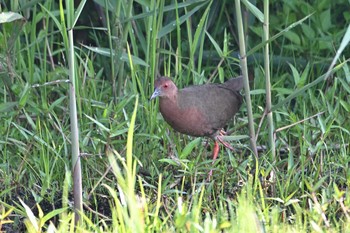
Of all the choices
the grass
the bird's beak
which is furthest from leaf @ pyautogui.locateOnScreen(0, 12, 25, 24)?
the bird's beak

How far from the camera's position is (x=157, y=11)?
4750 mm

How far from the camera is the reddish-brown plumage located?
464 centimetres

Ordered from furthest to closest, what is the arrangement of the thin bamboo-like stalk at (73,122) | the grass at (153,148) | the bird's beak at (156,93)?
1. the bird's beak at (156,93)
2. the grass at (153,148)
3. the thin bamboo-like stalk at (73,122)

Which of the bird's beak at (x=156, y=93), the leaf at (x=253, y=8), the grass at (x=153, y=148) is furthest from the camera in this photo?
the bird's beak at (x=156, y=93)

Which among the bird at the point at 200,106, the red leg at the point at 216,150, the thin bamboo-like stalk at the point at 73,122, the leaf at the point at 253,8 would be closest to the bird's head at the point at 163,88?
the bird at the point at 200,106

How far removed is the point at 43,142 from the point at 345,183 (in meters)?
1.46

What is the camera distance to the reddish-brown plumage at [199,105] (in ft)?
15.2

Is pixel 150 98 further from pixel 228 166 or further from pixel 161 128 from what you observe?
pixel 228 166

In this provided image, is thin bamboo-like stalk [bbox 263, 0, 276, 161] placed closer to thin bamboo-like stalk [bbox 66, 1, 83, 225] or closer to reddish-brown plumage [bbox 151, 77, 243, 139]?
reddish-brown plumage [bbox 151, 77, 243, 139]

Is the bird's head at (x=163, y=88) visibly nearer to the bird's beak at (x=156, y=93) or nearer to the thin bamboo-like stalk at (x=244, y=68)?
the bird's beak at (x=156, y=93)

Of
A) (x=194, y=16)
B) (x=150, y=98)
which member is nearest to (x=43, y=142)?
(x=150, y=98)

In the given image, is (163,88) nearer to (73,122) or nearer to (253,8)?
(253,8)

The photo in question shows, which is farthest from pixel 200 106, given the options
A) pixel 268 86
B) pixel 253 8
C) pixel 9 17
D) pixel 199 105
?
pixel 9 17

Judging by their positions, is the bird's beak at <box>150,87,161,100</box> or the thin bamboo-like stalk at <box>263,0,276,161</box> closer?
the thin bamboo-like stalk at <box>263,0,276,161</box>
